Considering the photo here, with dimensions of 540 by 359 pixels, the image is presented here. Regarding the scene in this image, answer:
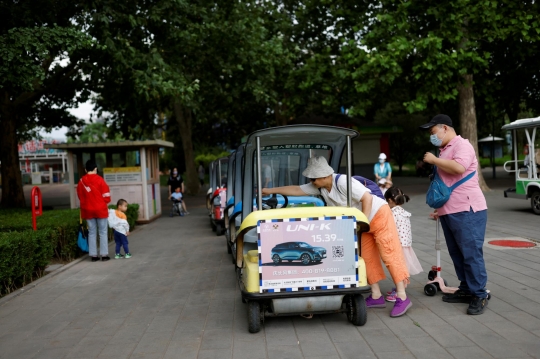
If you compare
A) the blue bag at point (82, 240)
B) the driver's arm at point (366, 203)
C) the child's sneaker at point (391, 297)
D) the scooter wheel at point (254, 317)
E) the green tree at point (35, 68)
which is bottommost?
the child's sneaker at point (391, 297)

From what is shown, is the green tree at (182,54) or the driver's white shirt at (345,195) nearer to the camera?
the driver's white shirt at (345,195)

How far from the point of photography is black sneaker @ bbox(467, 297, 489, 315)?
5.84 metres

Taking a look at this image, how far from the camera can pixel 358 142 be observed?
35.8 meters

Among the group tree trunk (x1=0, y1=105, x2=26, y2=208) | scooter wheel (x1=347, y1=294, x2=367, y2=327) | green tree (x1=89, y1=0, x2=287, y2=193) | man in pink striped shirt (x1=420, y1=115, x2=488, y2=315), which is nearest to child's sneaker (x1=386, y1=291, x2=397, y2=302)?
man in pink striped shirt (x1=420, y1=115, x2=488, y2=315)

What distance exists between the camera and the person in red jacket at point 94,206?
10.5 m

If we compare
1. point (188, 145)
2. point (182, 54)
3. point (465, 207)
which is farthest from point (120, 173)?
point (188, 145)

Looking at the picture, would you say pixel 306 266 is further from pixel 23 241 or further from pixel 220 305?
pixel 23 241

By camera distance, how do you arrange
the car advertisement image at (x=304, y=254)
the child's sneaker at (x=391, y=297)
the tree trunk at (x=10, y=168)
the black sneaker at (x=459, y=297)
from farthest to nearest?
the tree trunk at (x=10, y=168) < the child's sneaker at (x=391, y=297) < the black sneaker at (x=459, y=297) < the car advertisement image at (x=304, y=254)

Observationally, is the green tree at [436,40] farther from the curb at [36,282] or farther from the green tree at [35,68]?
the curb at [36,282]

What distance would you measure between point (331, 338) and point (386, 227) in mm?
1322

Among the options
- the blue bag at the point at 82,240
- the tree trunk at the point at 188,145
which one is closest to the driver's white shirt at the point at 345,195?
the blue bag at the point at 82,240

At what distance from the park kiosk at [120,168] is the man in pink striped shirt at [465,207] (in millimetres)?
12732

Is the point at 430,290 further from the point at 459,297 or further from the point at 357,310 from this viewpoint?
the point at 357,310

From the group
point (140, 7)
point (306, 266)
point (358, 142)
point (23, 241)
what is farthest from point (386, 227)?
point (358, 142)
